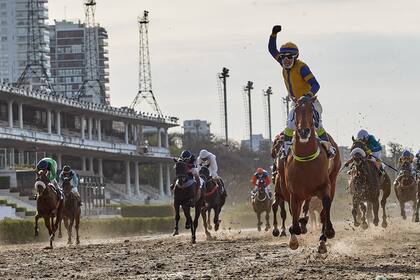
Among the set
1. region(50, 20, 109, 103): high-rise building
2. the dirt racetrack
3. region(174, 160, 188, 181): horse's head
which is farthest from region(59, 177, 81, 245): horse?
region(50, 20, 109, 103): high-rise building

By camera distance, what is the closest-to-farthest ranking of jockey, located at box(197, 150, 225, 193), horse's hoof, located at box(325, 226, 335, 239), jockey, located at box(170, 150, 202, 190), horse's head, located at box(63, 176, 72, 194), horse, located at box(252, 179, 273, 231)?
horse's hoof, located at box(325, 226, 335, 239), jockey, located at box(170, 150, 202, 190), horse's head, located at box(63, 176, 72, 194), jockey, located at box(197, 150, 225, 193), horse, located at box(252, 179, 273, 231)

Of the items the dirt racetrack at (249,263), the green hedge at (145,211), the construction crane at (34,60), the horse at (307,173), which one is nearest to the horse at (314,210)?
the dirt racetrack at (249,263)

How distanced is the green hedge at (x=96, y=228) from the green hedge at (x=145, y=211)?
277 inches

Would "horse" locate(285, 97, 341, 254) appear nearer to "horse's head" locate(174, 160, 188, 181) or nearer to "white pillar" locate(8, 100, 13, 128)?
"horse's head" locate(174, 160, 188, 181)

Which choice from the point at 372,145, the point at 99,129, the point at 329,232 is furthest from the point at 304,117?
the point at 99,129

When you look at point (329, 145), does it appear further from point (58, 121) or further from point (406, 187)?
point (58, 121)

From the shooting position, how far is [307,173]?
51.8 feet

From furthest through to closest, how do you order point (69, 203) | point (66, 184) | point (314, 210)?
1. point (69, 203)
2. point (66, 184)
3. point (314, 210)

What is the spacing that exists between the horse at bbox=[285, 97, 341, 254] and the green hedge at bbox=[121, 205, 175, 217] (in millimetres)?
44822

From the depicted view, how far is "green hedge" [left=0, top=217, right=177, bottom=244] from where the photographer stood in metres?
38.8

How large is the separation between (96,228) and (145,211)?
16.8 m

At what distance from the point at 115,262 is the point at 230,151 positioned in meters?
103

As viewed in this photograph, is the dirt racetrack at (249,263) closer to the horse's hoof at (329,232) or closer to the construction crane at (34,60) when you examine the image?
the horse's hoof at (329,232)

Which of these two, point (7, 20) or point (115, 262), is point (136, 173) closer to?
point (115, 262)
